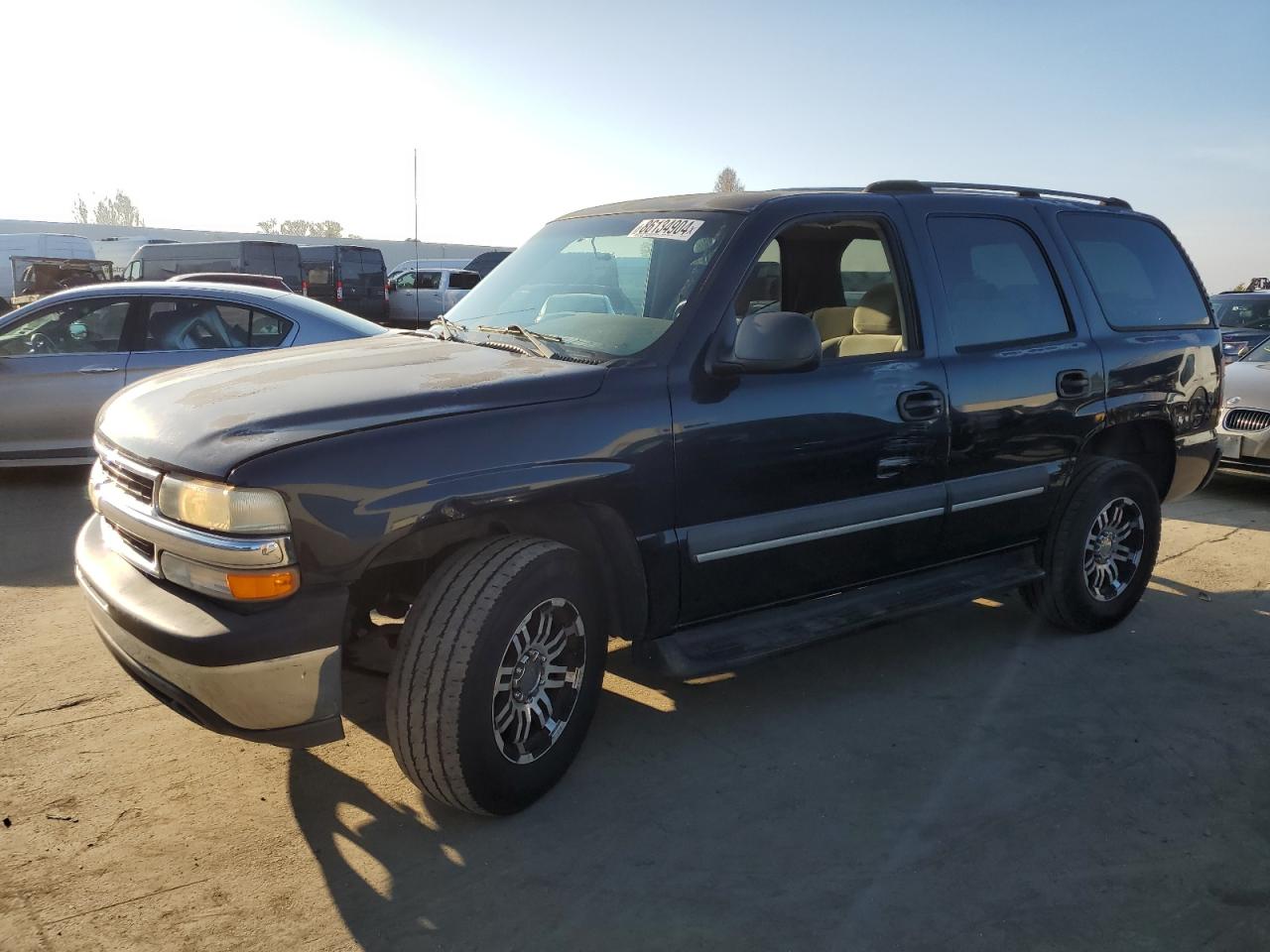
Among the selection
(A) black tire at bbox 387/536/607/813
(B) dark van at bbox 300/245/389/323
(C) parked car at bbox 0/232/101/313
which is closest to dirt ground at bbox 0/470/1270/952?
(A) black tire at bbox 387/536/607/813

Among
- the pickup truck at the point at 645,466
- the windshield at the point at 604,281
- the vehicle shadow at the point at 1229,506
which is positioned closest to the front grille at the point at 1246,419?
the vehicle shadow at the point at 1229,506

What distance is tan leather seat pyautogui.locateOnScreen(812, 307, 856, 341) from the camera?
4.27 m

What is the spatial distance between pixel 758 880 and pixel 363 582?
4.84ft

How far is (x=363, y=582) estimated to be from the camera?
120 inches

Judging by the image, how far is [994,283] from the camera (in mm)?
4199

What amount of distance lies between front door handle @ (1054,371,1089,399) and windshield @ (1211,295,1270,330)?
943 cm

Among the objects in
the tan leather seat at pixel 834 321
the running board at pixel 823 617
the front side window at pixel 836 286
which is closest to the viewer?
the running board at pixel 823 617

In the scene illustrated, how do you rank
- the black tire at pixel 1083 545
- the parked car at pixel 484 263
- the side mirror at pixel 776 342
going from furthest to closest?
the parked car at pixel 484 263
the black tire at pixel 1083 545
the side mirror at pixel 776 342

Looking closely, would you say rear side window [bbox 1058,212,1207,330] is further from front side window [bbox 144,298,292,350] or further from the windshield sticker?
front side window [bbox 144,298,292,350]

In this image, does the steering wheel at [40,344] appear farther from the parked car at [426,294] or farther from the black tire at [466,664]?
the parked car at [426,294]

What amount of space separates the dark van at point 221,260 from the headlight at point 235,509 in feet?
69.4

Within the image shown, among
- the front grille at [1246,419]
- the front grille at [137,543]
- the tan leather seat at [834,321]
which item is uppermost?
the tan leather seat at [834,321]

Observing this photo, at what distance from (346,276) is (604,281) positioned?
70.0 ft

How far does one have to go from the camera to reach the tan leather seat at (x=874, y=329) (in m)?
3.88
